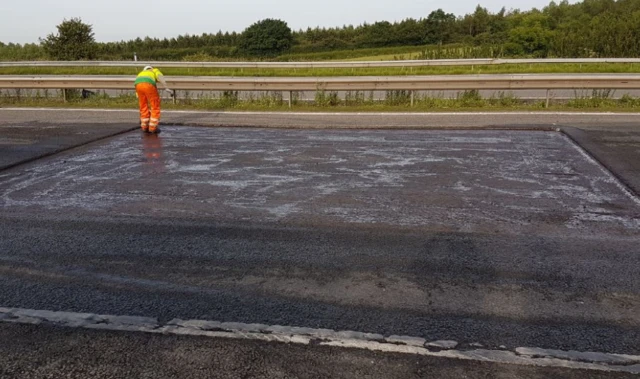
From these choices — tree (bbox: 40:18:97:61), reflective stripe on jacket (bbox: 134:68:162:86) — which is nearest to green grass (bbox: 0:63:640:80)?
tree (bbox: 40:18:97:61)

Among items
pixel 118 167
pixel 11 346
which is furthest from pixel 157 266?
pixel 118 167

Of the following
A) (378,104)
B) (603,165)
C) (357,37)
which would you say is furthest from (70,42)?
(603,165)

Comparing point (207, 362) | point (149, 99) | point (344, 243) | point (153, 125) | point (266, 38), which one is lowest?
point (207, 362)

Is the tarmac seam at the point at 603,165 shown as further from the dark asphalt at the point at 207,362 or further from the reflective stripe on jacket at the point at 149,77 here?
the reflective stripe on jacket at the point at 149,77

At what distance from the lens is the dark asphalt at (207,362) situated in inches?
127

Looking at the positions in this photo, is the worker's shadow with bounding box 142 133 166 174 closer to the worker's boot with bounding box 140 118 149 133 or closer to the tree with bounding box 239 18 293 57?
the worker's boot with bounding box 140 118 149 133

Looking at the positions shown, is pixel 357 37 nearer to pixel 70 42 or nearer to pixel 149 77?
pixel 70 42

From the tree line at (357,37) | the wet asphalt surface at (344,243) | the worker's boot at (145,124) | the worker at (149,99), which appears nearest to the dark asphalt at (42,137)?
the worker's boot at (145,124)

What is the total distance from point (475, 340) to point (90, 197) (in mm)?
5458

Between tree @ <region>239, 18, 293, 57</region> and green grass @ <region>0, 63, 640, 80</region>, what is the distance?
818 inches

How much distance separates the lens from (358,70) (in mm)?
30312

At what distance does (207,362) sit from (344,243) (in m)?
2.25

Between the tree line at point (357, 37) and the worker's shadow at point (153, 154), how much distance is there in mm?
30931

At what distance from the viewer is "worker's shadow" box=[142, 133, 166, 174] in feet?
28.9
